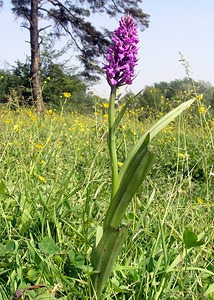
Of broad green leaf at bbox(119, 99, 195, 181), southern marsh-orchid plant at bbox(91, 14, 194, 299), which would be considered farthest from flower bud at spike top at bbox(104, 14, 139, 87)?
broad green leaf at bbox(119, 99, 195, 181)

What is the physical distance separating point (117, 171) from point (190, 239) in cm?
24

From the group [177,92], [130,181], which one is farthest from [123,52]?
[177,92]

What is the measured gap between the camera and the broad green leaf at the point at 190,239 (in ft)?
3.44

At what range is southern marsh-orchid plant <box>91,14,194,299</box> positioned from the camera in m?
0.95

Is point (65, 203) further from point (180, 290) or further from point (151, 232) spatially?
point (180, 290)

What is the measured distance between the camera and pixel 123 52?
1.01 meters

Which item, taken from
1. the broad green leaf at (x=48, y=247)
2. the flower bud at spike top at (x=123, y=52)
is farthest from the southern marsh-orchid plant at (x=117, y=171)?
the broad green leaf at (x=48, y=247)

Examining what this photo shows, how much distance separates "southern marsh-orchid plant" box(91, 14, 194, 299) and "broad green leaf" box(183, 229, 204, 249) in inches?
6.3

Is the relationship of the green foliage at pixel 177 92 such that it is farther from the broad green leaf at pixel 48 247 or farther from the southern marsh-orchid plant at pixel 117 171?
the broad green leaf at pixel 48 247

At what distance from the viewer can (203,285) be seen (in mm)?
1193

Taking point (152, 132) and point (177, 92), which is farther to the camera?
point (177, 92)

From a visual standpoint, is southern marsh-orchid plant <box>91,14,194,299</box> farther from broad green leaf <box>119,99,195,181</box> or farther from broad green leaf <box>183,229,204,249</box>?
broad green leaf <box>183,229,204,249</box>

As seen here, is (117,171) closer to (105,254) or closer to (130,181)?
(130,181)

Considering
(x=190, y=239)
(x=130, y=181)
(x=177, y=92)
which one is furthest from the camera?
(x=177, y=92)
